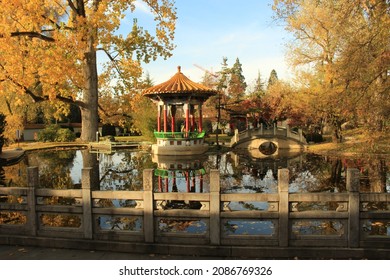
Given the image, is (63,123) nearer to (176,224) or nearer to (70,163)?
(70,163)

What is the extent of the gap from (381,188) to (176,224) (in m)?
9.15

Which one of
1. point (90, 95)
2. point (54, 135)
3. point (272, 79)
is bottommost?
point (54, 135)

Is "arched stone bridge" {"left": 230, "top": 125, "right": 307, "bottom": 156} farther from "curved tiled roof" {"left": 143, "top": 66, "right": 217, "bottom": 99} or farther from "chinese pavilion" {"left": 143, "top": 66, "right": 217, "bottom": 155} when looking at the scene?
"curved tiled roof" {"left": 143, "top": 66, "right": 217, "bottom": 99}

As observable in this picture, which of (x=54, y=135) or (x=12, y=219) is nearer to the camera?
(x=12, y=219)

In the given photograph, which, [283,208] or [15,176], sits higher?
[283,208]

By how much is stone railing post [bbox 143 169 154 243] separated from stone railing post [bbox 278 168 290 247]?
223cm

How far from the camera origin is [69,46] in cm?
1148

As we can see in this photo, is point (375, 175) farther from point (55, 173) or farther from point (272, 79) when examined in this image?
point (272, 79)

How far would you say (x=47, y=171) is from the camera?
59.3 ft

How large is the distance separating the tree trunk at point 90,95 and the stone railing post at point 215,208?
8463 millimetres

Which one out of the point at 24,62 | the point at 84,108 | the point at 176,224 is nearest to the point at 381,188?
the point at 176,224

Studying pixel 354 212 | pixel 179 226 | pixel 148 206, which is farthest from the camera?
pixel 179 226

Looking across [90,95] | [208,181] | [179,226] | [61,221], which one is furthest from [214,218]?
[208,181]

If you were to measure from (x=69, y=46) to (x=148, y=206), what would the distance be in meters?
8.06
